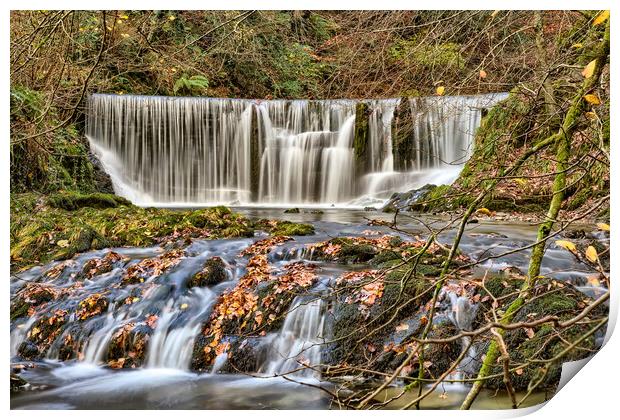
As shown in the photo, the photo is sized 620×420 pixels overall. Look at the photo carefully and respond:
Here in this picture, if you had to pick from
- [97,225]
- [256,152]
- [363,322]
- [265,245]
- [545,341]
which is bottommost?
[363,322]

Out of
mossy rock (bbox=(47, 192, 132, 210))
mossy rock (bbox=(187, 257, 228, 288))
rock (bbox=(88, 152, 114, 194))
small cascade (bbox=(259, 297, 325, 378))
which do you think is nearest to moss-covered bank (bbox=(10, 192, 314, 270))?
mossy rock (bbox=(47, 192, 132, 210))

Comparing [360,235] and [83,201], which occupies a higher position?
[83,201]

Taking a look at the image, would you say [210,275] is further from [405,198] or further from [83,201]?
[405,198]

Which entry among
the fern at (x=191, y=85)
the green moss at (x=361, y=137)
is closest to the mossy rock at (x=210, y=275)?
the green moss at (x=361, y=137)

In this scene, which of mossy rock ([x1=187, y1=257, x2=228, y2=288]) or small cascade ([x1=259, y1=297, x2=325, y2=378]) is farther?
mossy rock ([x1=187, y1=257, x2=228, y2=288])

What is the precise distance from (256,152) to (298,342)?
394cm

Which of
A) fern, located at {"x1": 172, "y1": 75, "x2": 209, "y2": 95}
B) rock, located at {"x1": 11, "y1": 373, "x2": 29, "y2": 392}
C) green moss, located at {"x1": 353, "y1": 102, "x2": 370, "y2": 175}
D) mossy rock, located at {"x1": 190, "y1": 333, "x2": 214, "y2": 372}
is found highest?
fern, located at {"x1": 172, "y1": 75, "x2": 209, "y2": 95}

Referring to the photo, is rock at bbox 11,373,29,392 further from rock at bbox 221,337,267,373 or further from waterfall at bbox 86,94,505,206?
waterfall at bbox 86,94,505,206

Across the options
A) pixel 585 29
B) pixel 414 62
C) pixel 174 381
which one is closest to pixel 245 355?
pixel 174 381

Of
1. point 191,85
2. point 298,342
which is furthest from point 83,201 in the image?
point 298,342

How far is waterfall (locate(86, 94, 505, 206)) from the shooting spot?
251 inches

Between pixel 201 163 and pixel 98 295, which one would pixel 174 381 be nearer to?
pixel 98 295

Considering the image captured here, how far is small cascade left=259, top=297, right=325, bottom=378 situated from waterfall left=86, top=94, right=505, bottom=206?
279cm

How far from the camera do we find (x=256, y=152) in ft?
22.7
